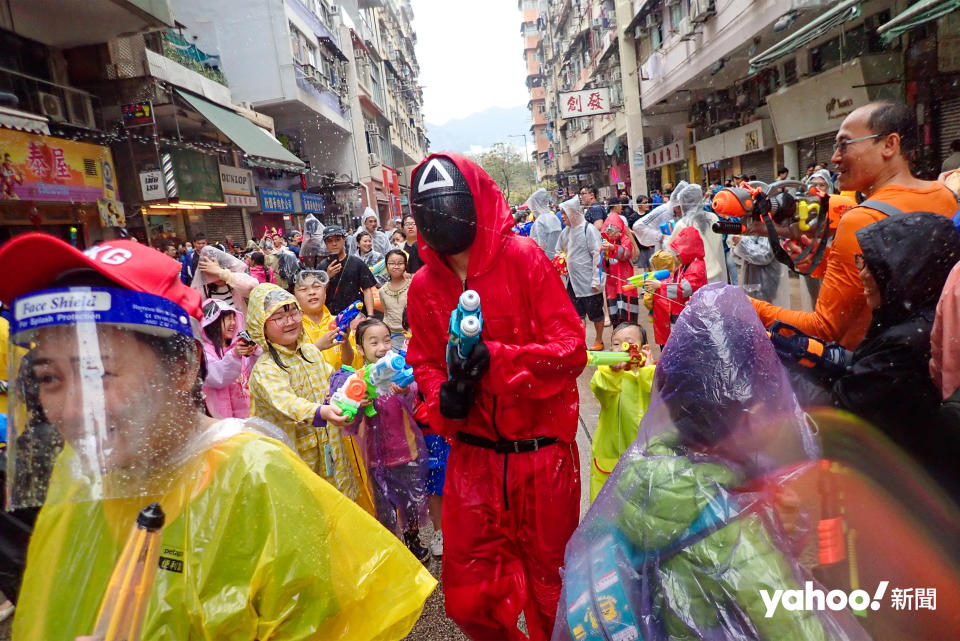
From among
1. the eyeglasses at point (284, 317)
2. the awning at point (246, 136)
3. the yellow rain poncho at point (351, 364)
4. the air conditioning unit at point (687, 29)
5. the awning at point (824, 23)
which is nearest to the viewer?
the eyeglasses at point (284, 317)

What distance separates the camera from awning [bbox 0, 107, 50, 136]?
6.79 m

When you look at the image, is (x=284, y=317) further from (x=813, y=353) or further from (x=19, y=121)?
(x=19, y=121)

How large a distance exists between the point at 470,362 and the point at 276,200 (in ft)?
62.7

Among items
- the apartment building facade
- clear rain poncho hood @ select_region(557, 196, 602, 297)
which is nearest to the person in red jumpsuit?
clear rain poncho hood @ select_region(557, 196, 602, 297)

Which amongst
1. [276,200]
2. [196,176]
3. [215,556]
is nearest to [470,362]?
[215,556]

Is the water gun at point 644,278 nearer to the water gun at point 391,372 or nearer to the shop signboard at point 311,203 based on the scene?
the water gun at point 391,372

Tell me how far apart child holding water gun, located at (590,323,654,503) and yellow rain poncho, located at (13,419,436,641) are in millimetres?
2047

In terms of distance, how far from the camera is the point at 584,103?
76.5 ft

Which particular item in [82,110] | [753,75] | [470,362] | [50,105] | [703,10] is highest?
[703,10]

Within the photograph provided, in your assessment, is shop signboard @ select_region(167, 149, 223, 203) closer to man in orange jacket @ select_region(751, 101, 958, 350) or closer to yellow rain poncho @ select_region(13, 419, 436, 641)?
man in orange jacket @ select_region(751, 101, 958, 350)

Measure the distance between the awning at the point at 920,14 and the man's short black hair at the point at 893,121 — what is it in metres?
4.74

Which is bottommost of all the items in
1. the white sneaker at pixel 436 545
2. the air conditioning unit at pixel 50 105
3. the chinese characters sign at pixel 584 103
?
→ the white sneaker at pixel 436 545

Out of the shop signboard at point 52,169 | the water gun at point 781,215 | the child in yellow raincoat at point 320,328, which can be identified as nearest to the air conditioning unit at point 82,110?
the shop signboard at point 52,169

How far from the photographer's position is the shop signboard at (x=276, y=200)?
18481 mm
